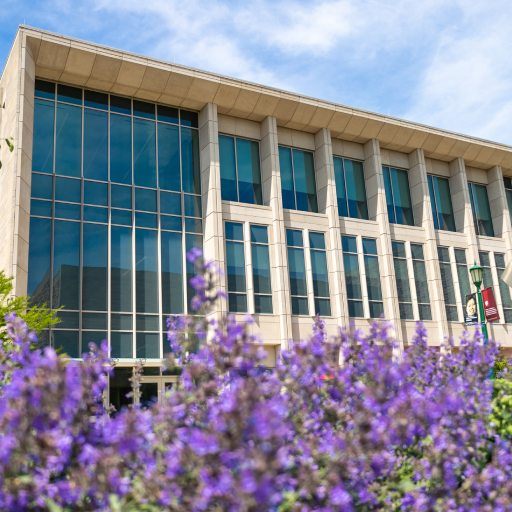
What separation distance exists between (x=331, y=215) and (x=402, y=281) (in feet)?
15.9

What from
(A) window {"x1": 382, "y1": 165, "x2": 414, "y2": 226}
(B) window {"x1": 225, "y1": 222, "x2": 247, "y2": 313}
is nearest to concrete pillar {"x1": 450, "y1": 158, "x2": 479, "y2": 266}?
(A) window {"x1": 382, "y1": 165, "x2": 414, "y2": 226}

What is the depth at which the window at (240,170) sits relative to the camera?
26.0 metres

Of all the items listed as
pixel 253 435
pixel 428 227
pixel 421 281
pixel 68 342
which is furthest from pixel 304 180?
pixel 253 435

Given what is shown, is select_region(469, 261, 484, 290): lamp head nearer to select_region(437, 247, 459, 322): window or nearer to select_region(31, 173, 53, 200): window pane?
select_region(437, 247, 459, 322): window

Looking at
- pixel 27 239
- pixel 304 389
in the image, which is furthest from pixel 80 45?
pixel 304 389

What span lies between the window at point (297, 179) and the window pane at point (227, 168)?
2.40 meters

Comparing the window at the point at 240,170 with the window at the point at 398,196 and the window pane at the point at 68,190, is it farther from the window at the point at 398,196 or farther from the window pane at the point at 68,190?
the window at the point at 398,196

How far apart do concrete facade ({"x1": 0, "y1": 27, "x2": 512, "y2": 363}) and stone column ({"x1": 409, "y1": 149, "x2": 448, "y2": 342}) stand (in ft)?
0.16

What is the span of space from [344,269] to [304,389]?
23147 mm

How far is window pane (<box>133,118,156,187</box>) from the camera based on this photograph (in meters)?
24.4

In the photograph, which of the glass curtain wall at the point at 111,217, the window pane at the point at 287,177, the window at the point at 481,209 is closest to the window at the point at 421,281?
the window at the point at 481,209

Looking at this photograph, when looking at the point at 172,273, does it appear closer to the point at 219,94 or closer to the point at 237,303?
the point at 237,303

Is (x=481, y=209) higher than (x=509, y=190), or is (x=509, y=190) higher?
(x=509, y=190)

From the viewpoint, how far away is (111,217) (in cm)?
2323
